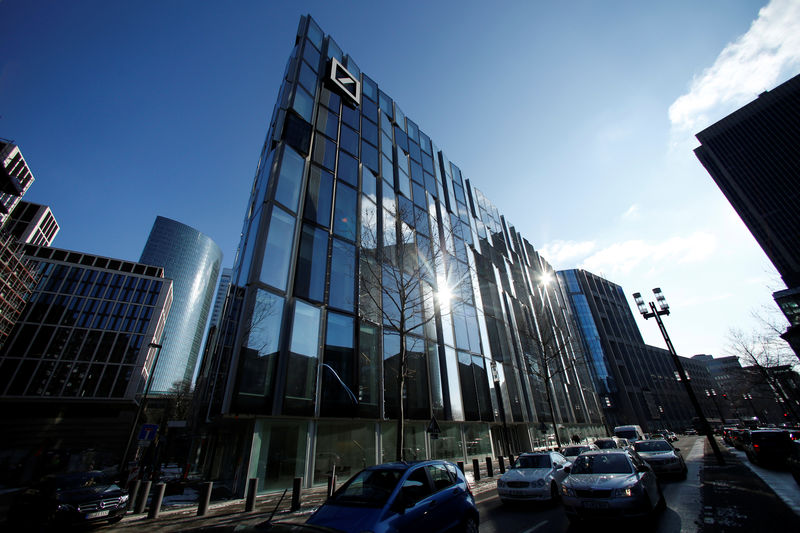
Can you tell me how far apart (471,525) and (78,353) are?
76875mm

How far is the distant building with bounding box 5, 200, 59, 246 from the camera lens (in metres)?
72.9

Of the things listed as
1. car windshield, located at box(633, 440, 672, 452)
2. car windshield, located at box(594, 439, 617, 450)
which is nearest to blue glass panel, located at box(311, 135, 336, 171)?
car windshield, located at box(633, 440, 672, 452)

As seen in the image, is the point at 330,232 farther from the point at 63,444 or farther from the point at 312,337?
the point at 63,444

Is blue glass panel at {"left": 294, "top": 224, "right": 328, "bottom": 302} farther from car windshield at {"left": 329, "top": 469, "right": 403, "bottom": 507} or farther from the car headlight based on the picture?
the car headlight

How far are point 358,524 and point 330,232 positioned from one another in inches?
611

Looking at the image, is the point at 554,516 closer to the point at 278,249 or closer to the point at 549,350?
the point at 278,249

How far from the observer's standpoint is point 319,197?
18.5m

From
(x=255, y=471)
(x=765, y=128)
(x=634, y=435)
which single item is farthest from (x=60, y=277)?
(x=765, y=128)

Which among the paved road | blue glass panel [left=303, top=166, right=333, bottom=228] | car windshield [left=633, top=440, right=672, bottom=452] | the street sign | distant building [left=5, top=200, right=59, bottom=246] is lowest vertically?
the paved road

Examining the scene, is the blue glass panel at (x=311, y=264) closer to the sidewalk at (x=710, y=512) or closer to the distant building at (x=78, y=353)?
the sidewalk at (x=710, y=512)

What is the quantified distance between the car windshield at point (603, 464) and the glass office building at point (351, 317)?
605 centimetres

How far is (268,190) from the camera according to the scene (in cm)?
1630

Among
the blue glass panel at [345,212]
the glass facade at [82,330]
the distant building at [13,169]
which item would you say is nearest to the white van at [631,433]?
the blue glass panel at [345,212]

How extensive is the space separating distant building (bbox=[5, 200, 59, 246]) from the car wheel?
109481 mm
